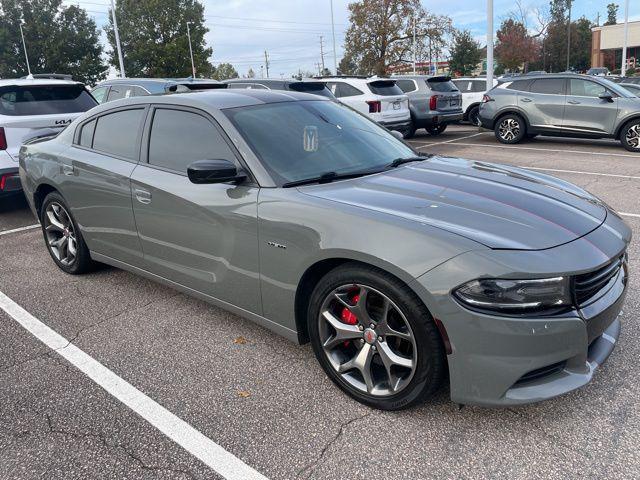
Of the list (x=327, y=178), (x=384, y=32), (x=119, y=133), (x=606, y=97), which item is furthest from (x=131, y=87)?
(x=384, y=32)

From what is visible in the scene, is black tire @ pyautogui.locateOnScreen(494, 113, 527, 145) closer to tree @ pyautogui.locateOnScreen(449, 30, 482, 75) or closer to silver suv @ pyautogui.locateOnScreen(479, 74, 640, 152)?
silver suv @ pyautogui.locateOnScreen(479, 74, 640, 152)

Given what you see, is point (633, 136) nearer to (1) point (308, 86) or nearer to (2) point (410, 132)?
(2) point (410, 132)

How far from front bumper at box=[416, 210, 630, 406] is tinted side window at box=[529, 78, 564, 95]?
11.2 meters

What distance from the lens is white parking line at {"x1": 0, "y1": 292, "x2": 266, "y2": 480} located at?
7.79 ft

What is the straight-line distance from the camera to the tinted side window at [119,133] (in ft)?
13.1

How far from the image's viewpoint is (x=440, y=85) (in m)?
14.6

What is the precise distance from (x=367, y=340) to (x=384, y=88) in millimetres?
10743

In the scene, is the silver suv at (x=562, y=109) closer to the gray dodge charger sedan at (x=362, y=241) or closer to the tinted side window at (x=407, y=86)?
the tinted side window at (x=407, y=86)

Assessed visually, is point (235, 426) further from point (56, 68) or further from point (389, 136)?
point (56, 68)

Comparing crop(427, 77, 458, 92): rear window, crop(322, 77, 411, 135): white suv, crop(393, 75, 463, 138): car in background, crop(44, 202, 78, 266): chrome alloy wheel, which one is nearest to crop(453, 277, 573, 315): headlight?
crop(44, 202, 78, 266): chrome alloy wheel

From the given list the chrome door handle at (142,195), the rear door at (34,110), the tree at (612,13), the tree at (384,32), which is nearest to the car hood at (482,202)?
the chrome door handle at (142,195)

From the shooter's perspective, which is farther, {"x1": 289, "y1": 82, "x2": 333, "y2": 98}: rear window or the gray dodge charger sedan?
{"x1": 289, "y1": 82, "x2": 333, "y2": 98}: rear window

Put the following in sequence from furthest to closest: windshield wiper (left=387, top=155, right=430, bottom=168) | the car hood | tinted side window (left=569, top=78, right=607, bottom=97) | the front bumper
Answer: tinted side window (left=569, top=78, right=607, bottom=97) < windshield wiper (left=387, top=155, right=430, bottom=168) < the car hood < the front bumper

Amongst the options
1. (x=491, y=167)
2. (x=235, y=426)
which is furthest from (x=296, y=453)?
(x=491, y=167)
